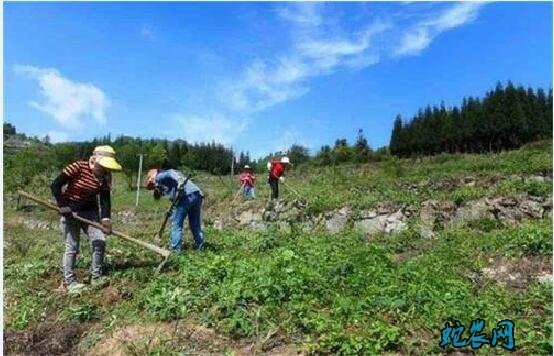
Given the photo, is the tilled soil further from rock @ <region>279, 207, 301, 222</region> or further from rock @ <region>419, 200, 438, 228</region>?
rock @ <region>279, 207, 301, 222</region>

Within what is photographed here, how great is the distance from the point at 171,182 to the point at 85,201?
1.61 metres

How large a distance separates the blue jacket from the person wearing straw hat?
1314mm

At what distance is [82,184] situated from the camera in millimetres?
7211

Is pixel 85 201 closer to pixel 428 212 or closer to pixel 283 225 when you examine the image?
pixel 283 225

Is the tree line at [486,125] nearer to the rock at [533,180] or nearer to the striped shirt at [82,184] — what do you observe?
the rock at [533,180]

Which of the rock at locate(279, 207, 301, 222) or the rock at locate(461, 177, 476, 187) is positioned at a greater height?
the rock at locate(461, 177, 476, 187)

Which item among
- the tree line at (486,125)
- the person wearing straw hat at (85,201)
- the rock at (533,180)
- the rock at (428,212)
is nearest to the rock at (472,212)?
the rock at (428,212)

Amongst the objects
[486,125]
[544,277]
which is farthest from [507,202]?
[486,125]

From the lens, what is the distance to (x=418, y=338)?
5.07 metres

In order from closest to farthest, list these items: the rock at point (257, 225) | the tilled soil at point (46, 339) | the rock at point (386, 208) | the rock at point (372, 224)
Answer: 1. the tilled soil at point (46, 339)
2. the rock at point (372, 224)
3. the rock at point (386, 208)
4. the rock at point (257, 225)

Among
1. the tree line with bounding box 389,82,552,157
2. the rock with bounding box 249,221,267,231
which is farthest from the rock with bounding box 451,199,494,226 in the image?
the tree line with bounding box 389,82,552,157

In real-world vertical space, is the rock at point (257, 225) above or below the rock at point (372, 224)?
below

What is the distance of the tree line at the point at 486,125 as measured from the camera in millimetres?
44031

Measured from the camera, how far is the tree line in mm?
44031
